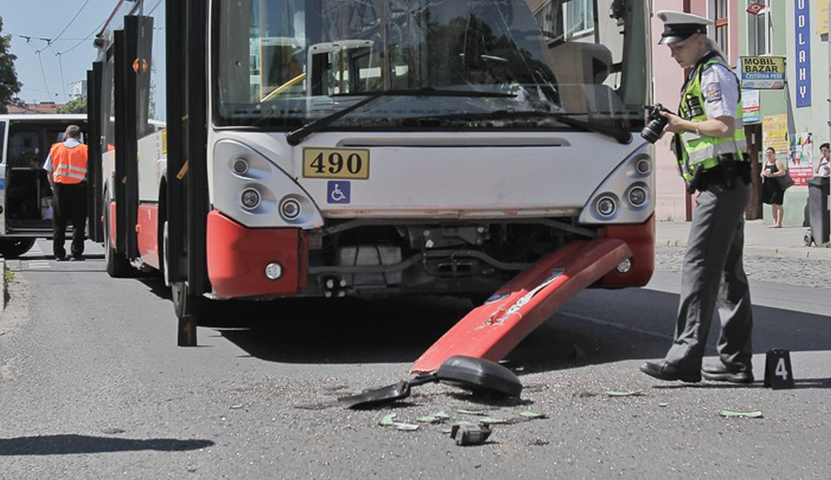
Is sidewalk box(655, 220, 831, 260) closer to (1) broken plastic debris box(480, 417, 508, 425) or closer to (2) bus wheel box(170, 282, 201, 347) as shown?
(2) bus wheel box(170, 282, 201, 347)

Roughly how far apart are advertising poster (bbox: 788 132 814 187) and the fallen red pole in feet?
66.2

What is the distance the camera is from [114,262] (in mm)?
14938

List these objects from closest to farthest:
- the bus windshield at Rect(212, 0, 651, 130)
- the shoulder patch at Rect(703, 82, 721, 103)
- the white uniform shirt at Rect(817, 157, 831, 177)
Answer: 1. the shoulder patch at Rect(703, 82, 721, 103)
2. the bus windshield at Rect(212, 0, 651, 130)
3. the white uniform shirt at Rect(817, 157, 831, 177)

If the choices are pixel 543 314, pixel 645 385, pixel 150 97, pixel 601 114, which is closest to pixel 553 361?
pixel 543 314

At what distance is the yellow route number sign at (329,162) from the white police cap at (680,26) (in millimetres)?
2068

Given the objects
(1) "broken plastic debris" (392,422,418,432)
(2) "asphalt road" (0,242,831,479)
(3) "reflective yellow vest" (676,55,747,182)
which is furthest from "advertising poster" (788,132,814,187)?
(1) "broken plastic debris" (392,422,418,432)

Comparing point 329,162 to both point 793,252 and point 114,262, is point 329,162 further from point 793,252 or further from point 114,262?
point 793,252

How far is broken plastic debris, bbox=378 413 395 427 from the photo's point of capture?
19.5ft

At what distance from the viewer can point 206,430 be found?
596cm

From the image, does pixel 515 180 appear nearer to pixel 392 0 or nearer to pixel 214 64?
pixel 392 0

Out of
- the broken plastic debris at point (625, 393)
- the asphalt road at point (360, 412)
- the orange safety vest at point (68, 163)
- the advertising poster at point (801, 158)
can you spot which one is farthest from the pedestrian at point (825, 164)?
the broken plastic debris at point (625, 393)

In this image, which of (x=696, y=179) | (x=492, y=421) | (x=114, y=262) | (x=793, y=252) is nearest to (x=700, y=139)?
(x=696, y=179)

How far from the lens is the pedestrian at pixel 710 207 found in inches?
262

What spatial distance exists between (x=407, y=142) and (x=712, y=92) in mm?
2034
